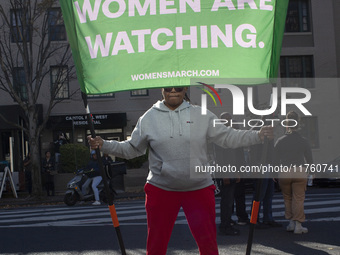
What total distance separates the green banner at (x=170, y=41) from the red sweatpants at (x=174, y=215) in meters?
0.91

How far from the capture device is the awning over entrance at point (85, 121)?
26.5 m

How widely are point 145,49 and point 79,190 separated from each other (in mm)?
11340

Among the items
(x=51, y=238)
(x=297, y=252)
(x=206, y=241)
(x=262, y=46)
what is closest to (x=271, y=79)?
(x=262, y=46)

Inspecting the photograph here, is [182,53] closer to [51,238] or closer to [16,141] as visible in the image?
[51,238]

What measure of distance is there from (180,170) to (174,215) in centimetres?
37

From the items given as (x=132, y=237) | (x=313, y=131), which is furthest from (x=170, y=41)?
(x=313, y=131)

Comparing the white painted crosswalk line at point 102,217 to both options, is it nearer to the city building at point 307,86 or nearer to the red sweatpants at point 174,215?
the red sweatpants at point 174,215

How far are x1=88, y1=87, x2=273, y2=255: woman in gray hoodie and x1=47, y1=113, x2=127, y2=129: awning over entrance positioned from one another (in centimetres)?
2241

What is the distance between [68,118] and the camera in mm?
26609

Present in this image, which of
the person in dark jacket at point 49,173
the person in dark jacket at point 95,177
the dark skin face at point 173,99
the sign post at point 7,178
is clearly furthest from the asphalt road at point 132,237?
the sign post at point 7,178

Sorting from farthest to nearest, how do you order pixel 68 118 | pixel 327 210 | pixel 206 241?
pixel 68 118
pixel 327 210
pixel 206 241

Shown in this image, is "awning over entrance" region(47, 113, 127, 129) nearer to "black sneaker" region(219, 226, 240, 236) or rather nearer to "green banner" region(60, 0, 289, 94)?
"black sneaker" region(219, 226, 240, 236)

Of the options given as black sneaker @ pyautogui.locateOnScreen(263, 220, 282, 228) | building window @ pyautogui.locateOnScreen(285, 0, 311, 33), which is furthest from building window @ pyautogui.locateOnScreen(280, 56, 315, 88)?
black sneaker @ pyautogui.locateOnScreen(263, 220, 282, 228)

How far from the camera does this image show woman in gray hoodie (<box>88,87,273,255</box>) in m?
4.20
